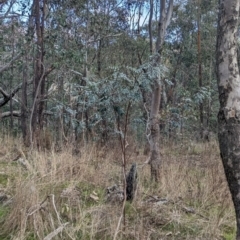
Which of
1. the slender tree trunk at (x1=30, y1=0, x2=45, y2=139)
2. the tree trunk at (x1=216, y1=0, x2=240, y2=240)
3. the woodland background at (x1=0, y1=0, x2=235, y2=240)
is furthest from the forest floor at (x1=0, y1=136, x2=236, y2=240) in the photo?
the slender tree trunk at (x1=30, y1=0, x2=45, y2=139)

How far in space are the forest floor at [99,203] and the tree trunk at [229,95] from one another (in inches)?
44.5

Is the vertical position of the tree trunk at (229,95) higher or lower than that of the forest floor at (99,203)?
higher

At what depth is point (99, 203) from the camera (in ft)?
13.8

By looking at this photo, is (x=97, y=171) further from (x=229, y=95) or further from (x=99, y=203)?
(x=229, y=95)

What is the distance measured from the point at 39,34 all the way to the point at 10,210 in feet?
19.4

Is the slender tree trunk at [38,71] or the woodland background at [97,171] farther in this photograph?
the slender tree trunk at [38,71]

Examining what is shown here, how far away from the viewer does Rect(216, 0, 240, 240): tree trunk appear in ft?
8.59

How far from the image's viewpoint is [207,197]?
473 cm

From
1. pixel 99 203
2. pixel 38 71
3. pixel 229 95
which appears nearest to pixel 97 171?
pixel 99 203

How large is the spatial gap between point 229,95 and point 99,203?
216cm

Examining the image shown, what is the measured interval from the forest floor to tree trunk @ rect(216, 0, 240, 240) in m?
1.13

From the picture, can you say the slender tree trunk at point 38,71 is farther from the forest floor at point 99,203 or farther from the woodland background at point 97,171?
the forest floor at point 99,203

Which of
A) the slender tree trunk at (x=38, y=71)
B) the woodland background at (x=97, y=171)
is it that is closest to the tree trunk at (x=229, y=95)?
the woodland background at (x=97, y=171)

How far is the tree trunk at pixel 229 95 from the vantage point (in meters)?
2.62
